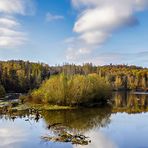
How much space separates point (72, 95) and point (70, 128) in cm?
2488

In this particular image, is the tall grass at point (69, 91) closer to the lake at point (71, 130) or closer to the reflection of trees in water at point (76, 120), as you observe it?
the reflection of trees in water at point (76, 120)

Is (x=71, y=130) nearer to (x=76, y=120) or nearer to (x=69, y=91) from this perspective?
(x=76, y=120)

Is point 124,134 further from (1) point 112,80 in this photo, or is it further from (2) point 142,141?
(1) point 112,80

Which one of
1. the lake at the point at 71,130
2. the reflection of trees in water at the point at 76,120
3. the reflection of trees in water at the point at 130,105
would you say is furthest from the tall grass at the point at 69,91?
the lake at the point at 71,130

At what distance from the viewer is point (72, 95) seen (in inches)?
2499

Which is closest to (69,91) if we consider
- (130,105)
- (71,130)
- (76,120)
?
(130,105)

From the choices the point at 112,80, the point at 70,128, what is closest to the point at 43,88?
the point at 70,128

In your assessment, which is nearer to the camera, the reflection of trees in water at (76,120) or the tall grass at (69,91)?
the reflection of trees in water at (76,120)

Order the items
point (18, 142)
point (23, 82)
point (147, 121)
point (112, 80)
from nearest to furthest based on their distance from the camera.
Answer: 1. point (18, 142)
2. point (147, 121)
3. point (23, 82)
4. point (112, 80)

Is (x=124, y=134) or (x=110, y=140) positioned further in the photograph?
(x=124, y=134)

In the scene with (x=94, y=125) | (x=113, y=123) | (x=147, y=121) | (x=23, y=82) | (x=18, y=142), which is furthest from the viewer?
(x=23, y=82)

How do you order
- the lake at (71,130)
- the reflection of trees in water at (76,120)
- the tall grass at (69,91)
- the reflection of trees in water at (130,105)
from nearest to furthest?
the lake at (71,130)
the reflection of trees in water at (76,120)
the tall grass at (69,91)
the reflection of trees in water at (130,105)

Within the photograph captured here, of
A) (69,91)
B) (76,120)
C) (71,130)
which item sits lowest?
(76,120)

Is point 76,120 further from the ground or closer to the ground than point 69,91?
closer to the ground
